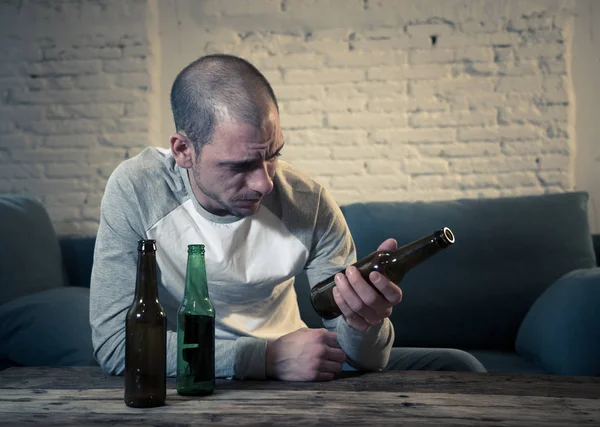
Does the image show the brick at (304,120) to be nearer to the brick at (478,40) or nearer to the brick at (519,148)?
the brick at (478,40)

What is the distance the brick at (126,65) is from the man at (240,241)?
5.49ft

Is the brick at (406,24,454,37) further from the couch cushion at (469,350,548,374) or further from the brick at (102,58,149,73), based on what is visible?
the couch cushion at (469,350,548,374)

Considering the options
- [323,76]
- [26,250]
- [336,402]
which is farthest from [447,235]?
[323,76]

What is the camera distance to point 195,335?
3.65ft

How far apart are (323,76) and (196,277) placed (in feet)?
7.18

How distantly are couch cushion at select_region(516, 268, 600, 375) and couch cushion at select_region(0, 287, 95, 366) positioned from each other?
4.35 feet

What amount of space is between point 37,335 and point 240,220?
2.78ft

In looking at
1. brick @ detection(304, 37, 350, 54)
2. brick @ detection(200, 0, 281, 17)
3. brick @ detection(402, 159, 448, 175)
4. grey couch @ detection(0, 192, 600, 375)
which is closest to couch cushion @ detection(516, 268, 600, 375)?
grey couch @ detection(0, 192, 600, 375)

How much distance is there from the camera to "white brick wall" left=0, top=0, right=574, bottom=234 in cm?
305

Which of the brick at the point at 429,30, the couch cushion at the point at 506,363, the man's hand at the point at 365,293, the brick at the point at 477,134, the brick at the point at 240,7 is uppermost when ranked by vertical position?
the brick at the point at 240,7

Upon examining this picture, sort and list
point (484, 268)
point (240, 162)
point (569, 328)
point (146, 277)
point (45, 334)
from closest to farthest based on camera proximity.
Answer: point (146, 277) → point (240, 162) → point (569, 328) → point (45, 334) → point (484, 268)

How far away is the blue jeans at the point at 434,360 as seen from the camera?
59.4 inches

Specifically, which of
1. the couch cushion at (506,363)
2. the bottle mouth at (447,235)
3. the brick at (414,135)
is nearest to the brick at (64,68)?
the brick at (414,135)

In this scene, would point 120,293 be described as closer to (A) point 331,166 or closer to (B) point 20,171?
(A) point 331,166
